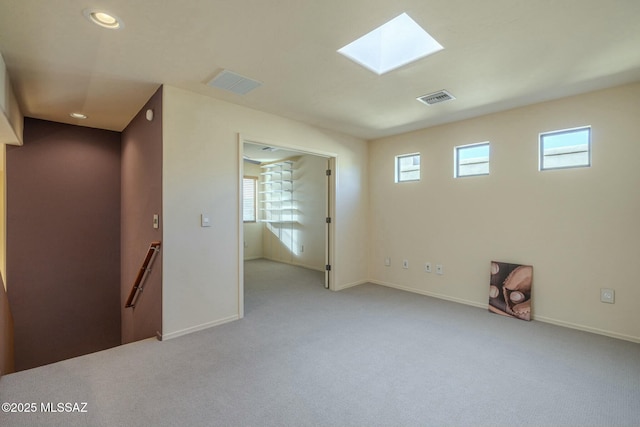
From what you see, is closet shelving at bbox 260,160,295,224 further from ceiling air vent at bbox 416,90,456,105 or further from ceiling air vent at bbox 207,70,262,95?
ceiling air vent at bbox 416,90,456,105

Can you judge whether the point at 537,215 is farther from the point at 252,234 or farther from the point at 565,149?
the point at 252,234

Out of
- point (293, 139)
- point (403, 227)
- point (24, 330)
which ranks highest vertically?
point (293, 139)

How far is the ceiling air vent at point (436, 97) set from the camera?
3096 millimetres

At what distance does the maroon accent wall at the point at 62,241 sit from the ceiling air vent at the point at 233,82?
113 inches

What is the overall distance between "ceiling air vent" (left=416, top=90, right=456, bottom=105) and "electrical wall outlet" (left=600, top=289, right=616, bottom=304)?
2.55 m

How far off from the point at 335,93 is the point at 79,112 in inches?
129

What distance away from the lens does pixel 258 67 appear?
2562 mm

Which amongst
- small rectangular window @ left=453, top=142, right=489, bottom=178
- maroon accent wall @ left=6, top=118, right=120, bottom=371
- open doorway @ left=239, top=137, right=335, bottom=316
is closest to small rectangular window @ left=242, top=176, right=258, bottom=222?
open doorway @ left=239, top=137, right=335, bottom=316

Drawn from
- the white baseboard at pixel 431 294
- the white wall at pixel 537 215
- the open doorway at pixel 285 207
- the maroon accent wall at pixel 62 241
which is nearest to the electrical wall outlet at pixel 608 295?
the white wall at pixel 537 215

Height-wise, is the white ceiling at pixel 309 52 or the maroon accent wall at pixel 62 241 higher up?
the white ceiling at pixel 309 52

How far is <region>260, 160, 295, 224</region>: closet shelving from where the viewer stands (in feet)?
24.2

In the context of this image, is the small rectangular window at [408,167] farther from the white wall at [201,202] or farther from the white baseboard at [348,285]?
the white wall at [201,202]

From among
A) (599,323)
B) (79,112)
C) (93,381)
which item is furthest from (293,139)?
(599,323)

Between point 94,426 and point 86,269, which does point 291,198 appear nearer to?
point 86,269
